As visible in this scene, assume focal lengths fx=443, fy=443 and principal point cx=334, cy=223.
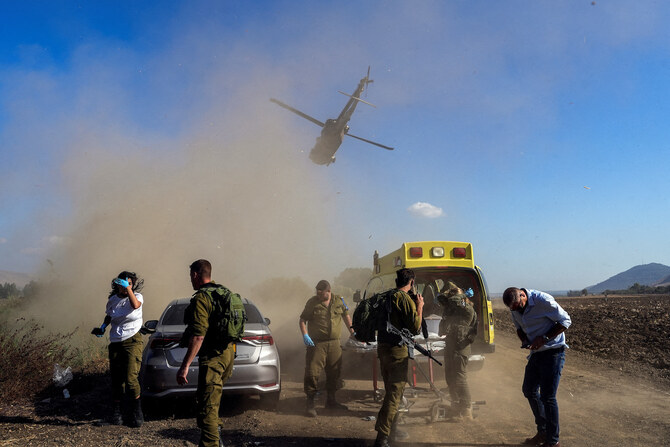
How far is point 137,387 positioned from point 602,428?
5738mm

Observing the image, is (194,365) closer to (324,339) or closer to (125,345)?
(125,345)

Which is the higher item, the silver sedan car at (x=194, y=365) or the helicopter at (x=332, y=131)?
the helicopter at (x=332, y=131)

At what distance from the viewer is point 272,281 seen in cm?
3544

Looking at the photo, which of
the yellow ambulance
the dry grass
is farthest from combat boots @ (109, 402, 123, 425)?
the yellow ambulance

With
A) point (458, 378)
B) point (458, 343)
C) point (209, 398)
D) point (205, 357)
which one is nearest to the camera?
point (209, 398)

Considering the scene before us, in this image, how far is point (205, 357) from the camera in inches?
159

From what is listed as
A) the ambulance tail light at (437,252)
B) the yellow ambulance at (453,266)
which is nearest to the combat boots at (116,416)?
the yellow ambulance at (453,266)

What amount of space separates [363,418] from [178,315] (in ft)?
9.81

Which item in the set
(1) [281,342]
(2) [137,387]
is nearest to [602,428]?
(2) [137,387]

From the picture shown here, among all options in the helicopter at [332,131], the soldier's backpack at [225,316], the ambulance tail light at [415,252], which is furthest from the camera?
the helicopter at [332,131]

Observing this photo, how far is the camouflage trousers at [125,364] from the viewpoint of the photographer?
5508 millimetres

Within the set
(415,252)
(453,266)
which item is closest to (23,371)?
(415,252)

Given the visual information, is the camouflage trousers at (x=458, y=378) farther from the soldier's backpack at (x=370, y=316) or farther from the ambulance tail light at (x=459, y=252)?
the ambulance tail light at (x=459, y=252)

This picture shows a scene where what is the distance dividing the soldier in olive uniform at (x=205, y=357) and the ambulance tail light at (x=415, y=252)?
4.49m
